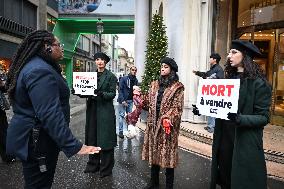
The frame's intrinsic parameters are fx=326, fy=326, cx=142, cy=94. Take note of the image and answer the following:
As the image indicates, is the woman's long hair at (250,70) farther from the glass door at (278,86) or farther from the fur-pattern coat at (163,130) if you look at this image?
the glass door at (278,86)

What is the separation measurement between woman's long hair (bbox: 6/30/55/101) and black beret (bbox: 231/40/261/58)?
1.95 metres

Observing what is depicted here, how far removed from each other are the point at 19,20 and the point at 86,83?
78.4 ft

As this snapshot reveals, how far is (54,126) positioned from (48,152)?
13.4 inches

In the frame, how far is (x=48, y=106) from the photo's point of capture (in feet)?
8.47

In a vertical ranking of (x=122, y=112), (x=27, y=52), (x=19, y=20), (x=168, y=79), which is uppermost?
(x=19, y=20)

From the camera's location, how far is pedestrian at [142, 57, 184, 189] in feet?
15.0

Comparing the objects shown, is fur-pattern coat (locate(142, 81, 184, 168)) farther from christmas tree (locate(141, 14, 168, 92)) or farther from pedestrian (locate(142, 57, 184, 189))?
christmas tree (locate(141, 14, 168, 92))

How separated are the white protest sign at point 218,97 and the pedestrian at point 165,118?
2.26 feet

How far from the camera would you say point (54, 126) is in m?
Answer: 2.59

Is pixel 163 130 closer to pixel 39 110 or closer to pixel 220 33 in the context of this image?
pixel 39 110

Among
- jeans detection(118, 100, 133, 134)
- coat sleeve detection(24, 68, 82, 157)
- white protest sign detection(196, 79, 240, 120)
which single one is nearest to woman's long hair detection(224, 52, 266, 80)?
white protest sign detection(196, 79, 240, 120)

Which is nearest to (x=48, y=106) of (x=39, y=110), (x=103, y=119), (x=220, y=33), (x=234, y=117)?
(x=39, y=110)

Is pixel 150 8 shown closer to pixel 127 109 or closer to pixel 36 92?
pixel 127 109

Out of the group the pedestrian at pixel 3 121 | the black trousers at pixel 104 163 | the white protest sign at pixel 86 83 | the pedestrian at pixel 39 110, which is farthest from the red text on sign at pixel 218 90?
the pedestrian at pixel 3 121
